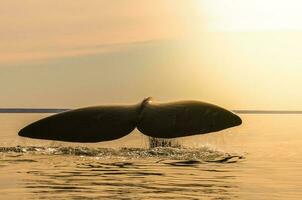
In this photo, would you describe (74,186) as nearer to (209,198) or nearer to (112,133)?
(112,133)

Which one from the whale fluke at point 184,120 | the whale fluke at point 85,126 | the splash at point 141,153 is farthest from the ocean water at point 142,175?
the whale fluke at point 184,120

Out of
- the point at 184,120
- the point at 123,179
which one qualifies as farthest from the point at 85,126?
the point at 123,179

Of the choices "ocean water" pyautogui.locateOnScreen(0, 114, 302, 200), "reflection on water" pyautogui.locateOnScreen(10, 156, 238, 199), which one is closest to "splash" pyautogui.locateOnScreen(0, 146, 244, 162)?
"ocean water" pyautogui.locateOnScreen(0, 114, 302, 200)

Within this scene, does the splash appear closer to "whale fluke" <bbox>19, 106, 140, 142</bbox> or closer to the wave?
the wave

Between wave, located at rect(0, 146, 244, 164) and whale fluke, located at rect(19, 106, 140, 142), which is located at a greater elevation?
whale fluke, located at rect(19, 106, 140, 142)

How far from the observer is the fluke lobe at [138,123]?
14422 mm

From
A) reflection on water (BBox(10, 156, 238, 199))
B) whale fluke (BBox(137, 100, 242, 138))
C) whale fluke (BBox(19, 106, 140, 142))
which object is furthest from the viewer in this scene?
reflection on water (BBox(10, 156, 238, 199))

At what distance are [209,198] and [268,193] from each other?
250 cm

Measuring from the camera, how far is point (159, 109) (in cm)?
1512

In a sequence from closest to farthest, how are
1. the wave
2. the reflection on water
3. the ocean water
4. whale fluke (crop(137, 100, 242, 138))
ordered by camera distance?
1. whale fluke (crop(137, 100, 242, 138))
2. the reflection on water
3. the ocean water
4. the wave

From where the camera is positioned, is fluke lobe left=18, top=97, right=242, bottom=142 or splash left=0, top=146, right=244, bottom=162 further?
splash left=0, top=146, right=244, bottom=162

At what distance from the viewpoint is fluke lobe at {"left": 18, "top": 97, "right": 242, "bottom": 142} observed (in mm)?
14422

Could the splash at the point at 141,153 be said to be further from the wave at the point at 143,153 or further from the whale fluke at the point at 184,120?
the whale fluke at the point at 184,120

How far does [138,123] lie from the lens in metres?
14.6
